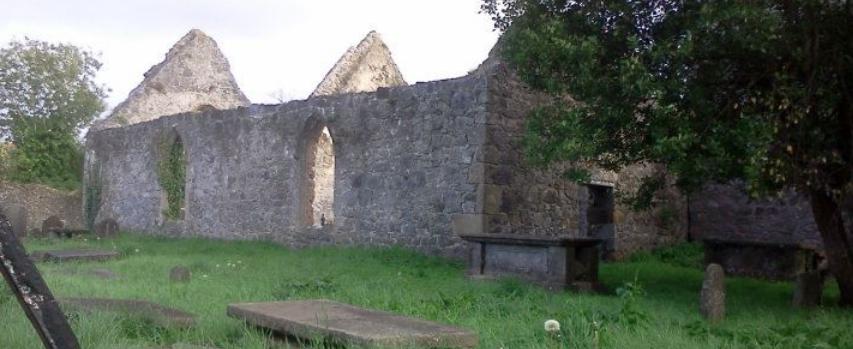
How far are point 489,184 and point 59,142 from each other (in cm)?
2196

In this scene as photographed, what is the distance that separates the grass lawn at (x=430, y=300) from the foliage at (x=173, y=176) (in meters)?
4.04

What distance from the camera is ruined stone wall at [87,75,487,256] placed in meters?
13.1

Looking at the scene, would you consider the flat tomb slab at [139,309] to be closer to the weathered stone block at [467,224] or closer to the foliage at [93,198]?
the weathered stone block at [467,224]

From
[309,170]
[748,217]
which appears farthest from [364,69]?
[748,217]

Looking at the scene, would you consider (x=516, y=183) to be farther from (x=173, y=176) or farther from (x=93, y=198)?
(x=93, y=198)

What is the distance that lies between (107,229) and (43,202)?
5948 mm

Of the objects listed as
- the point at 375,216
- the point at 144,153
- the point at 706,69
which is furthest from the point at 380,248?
the point at 144,153

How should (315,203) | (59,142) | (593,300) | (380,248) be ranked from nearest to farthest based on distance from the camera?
(593,300), (380,248), (315,203), (59,142)

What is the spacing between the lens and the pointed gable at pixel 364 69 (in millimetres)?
21859

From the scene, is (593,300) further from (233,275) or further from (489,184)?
(233,275)

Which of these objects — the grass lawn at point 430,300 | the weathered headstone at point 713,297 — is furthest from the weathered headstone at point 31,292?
the weathered headstone at point 713,297

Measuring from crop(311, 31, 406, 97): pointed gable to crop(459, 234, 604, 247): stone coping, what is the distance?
11.3 m

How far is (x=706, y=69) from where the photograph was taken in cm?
905

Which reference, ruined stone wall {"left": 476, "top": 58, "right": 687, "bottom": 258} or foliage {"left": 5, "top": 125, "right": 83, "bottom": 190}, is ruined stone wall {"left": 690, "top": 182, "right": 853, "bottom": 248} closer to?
ruined stone wall {"left": 476, "top": 58, "right": 687, "bottom": 258}
